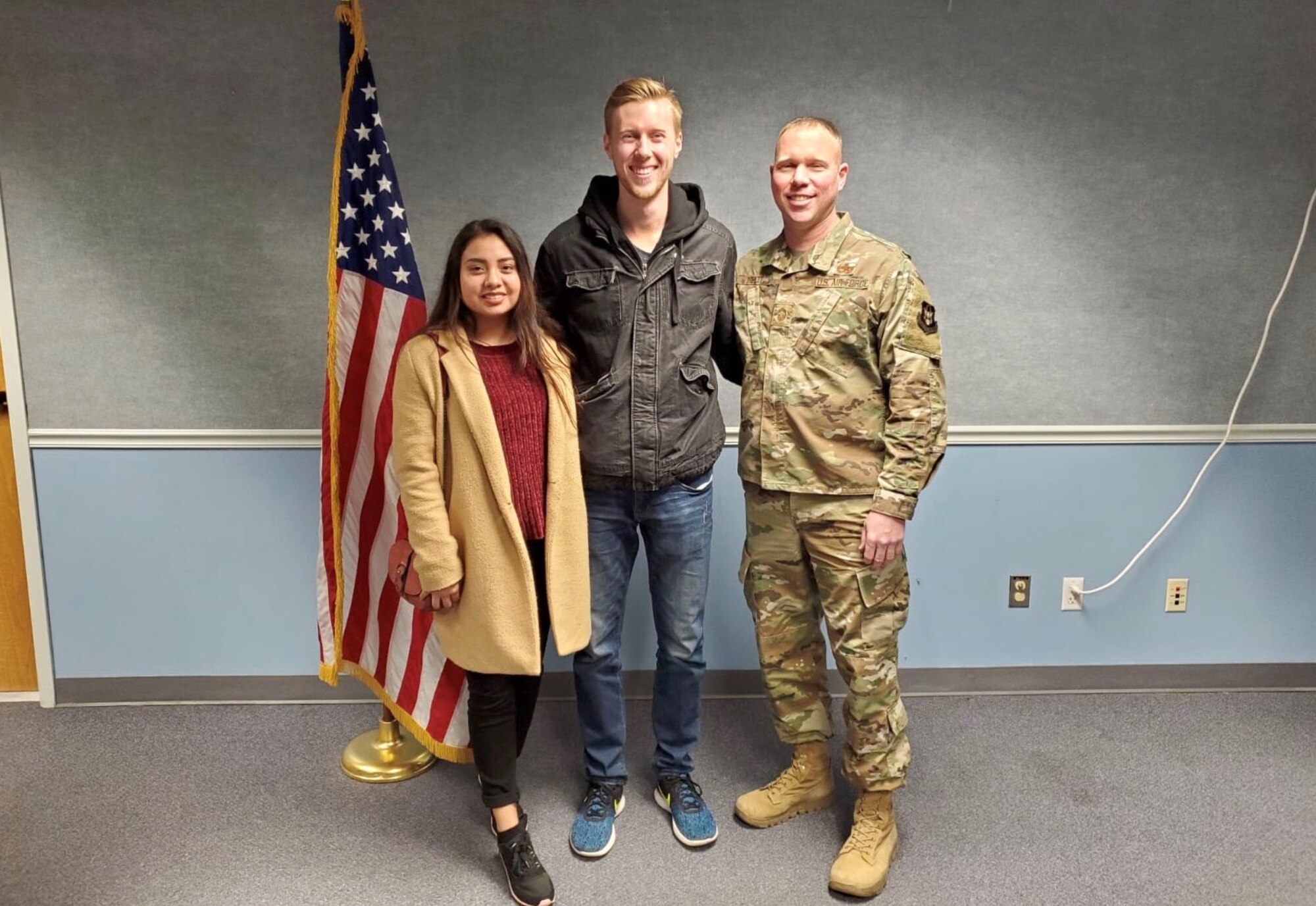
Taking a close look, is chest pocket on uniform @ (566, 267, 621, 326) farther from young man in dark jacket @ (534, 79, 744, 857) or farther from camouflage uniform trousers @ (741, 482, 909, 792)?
camouflage uniform trousers @ (741, 482, 909, 792)

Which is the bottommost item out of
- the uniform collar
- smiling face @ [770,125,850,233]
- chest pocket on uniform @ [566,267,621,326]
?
chest pocket on uniform @ [566,267,621,326]

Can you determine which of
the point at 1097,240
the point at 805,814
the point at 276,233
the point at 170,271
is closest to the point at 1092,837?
the point at 805,814

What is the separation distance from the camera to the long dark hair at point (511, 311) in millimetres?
1762

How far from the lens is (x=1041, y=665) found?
2779 millimetres

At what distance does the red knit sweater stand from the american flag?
426mm

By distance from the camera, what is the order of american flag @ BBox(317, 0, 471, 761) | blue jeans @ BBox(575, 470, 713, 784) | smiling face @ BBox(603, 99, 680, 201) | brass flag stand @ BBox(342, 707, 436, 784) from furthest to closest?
brass flag stand @ BBox(342, 707, 436, 784) < american flag @ BBox(317, 0, 471, 761) < blue jeans @ BBox(575, 470, 713, 784) < smiling face @ BBox(603, 99, 680, 201)

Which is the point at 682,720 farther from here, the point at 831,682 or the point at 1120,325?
the point at 1120,325

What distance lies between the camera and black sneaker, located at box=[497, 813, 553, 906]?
1891 millimetres

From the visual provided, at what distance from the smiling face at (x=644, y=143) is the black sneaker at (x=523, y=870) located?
136 cm

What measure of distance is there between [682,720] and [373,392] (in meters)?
1.06

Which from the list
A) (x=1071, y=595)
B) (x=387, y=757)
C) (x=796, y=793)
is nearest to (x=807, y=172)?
(x=796, y=793)

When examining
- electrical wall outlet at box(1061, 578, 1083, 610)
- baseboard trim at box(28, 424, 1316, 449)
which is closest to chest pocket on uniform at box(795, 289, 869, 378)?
baseboard trim at box(28, 424, 1316, 449)

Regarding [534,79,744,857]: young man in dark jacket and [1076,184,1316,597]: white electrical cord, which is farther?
[1076,184,1316,597]: white electrical cord

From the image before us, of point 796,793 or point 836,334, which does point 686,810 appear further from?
point 836,334
